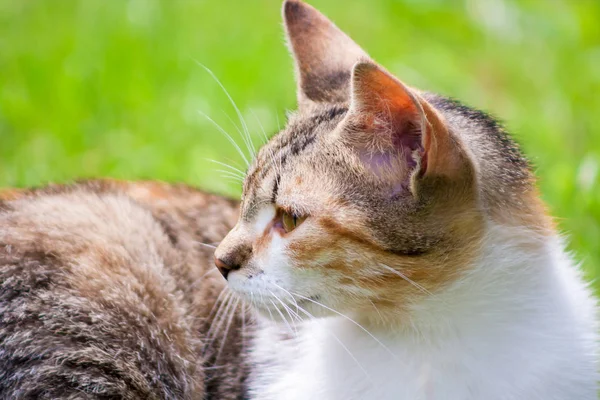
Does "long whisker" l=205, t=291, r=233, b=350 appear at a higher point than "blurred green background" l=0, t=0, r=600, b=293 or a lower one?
lower

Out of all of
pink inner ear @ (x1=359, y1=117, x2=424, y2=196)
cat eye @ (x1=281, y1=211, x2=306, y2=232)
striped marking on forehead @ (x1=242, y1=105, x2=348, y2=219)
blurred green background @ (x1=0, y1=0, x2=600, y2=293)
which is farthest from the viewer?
blurred green background @ (x1=0, y1=0, x2=600, y2=293)

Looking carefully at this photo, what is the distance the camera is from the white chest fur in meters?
2.39

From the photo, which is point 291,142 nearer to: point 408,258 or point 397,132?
point 397,132

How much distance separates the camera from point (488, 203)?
2336 millimetres

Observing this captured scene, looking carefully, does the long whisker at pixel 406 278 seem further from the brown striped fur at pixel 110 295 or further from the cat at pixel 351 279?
the brown striped fur at pixel 110 295

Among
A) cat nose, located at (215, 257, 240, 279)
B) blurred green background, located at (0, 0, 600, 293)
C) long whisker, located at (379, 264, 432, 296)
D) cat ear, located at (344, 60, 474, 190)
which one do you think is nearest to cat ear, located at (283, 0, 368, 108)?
cat ear, located at (344, 60, 474, 190)

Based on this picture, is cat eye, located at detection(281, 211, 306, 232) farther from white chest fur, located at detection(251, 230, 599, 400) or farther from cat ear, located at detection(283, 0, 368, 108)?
cat ear, located at detection(283, 0, 368, 108)

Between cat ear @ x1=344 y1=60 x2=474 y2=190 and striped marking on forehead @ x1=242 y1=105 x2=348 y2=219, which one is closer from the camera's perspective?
cat ear @ x1=344 y1=60 x2=474 y2=190

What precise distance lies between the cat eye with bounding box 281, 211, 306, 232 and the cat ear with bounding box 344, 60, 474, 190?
0.26 meters

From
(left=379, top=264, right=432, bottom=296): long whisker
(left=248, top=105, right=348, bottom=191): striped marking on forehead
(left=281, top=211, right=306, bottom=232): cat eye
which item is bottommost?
(left=281, top=211, right=306, bottom=232): cat eye

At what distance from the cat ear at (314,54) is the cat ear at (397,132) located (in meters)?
0.58

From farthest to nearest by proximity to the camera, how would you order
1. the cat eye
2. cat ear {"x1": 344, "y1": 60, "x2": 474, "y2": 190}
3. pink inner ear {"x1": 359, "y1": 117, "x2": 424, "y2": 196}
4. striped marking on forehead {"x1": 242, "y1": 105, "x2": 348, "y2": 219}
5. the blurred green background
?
the blurred green background → striped marking on forehead {"x1": 242, "y1": 105, "x2": 348, "y2": 219} → the cat eye → pink inner ear {"x1": 359, "y1": 117, "x2": 424, "y2": 196} → cat ear {"x1": 344, "y1": 60, "x2": 474, "y2": 190}

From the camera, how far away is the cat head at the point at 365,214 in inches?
85.0

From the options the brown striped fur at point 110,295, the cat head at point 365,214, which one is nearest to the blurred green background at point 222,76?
the brown striped fur at point 110,295
